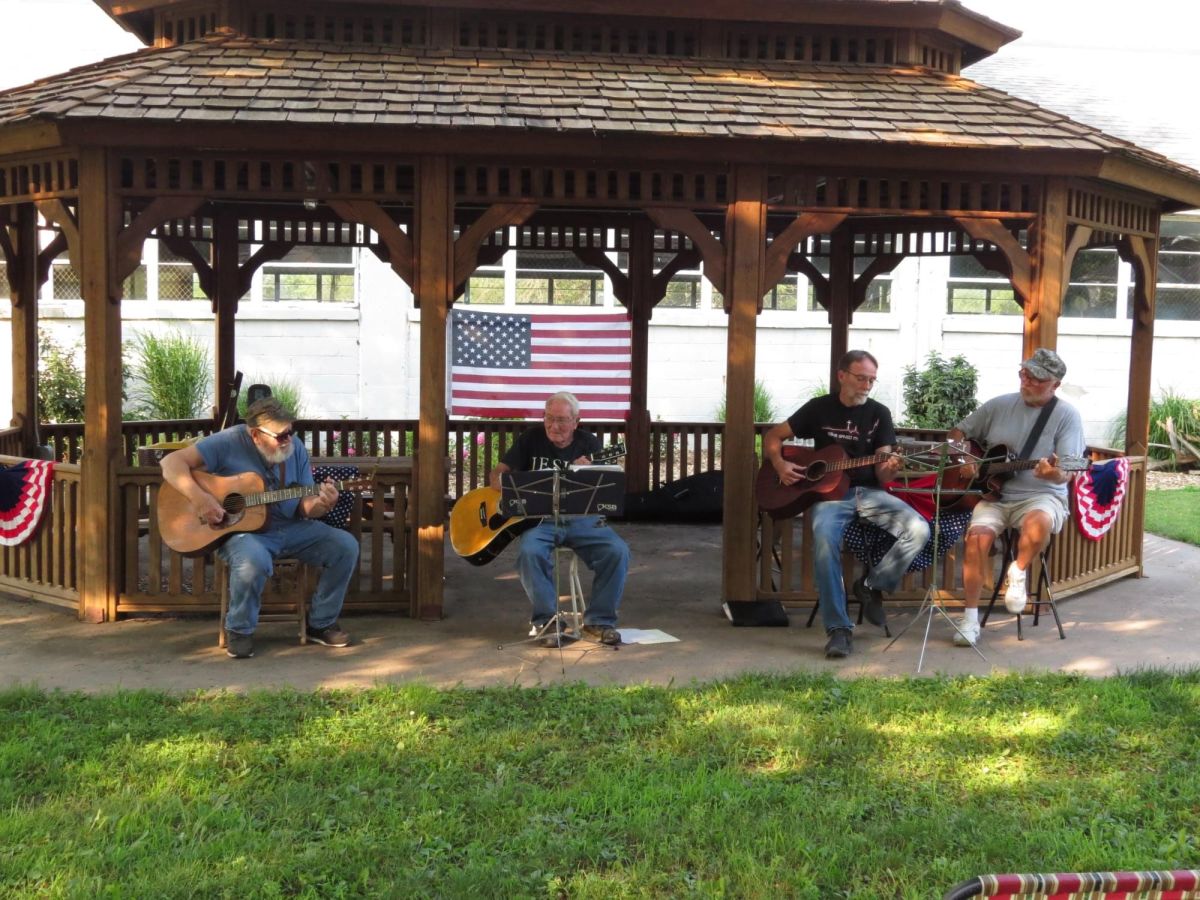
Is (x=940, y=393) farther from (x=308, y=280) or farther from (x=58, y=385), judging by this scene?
(x=58, y=385)

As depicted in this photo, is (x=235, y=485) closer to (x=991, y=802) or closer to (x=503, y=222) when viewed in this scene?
(x=503, y=222)

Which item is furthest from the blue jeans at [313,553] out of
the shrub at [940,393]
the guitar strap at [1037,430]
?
the shrub at [940,393]

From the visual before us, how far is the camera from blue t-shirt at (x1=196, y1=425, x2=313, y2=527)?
22.9ft

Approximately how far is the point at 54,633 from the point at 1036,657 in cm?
575

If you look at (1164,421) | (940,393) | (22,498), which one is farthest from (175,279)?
(1164,421)

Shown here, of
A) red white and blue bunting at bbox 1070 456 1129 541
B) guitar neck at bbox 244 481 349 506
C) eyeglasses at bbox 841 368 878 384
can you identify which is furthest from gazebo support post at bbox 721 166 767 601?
guitar neck at bbox 244 481 349 506

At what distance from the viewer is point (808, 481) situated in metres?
7.66

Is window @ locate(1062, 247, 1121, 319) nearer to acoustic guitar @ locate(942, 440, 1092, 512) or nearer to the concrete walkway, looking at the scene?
the concrete walkway

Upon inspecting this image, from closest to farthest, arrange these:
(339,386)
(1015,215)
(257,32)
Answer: (1015,215) → (257,32) → (339,386)

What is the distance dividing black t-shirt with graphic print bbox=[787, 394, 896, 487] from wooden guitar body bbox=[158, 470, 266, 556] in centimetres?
322

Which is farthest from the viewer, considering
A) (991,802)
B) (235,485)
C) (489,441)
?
(489,441)

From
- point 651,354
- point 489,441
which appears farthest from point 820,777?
point 651,354

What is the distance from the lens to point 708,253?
314 inches

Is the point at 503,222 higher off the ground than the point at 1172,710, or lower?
higher
